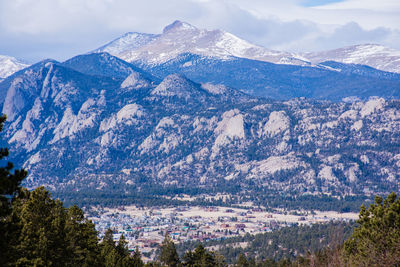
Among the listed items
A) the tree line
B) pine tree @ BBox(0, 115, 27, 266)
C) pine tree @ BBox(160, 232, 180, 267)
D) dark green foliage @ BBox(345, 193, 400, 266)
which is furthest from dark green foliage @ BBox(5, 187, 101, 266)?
pine tree @ BBox(160, 232, 180, 267)

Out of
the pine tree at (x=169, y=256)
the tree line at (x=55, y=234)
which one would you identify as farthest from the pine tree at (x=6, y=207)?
the pine tree at (x=169, y=256)

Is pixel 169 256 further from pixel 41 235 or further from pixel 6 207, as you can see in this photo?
pixel 6 207

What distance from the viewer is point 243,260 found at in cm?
13625

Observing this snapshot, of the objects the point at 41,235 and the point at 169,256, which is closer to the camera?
the point at 41,235

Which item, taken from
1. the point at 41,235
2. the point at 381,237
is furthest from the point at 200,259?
the point at 41,235

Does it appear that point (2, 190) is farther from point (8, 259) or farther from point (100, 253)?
point (100, 253)

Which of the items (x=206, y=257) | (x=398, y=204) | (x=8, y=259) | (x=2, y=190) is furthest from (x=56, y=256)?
(x=206, y=257)

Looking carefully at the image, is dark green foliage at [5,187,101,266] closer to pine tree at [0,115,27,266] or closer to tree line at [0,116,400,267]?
tree line at [0,116,400,267]

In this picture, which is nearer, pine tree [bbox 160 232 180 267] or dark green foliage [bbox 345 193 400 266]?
dark green foliage [bbox 345 193 400 266]

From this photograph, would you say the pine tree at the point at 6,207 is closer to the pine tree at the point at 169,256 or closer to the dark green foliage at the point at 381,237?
the dark green foliage at the point at 381,237

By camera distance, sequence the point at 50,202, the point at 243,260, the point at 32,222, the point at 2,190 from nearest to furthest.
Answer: the point at 2,190
the point at 32,222
the point at 50,202
the point at 243,260

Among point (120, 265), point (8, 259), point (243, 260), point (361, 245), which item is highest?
point (8, 259)

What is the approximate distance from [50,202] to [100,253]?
2661 cm

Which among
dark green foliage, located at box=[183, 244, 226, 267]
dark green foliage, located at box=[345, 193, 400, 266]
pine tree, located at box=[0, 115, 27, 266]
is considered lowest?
dark green foliage, located at box=[183, 244, 226, 267]
